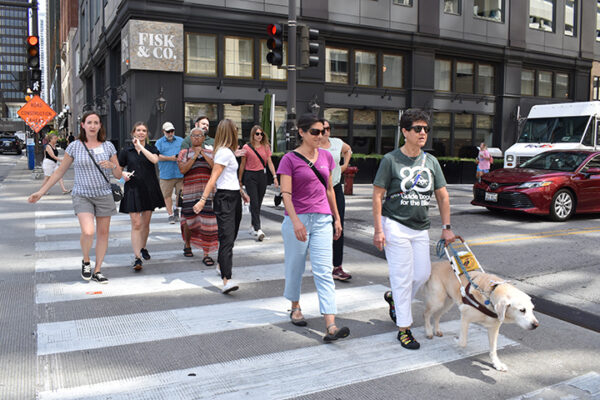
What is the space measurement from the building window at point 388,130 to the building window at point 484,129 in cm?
550

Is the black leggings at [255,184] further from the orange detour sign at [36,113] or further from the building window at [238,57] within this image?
the orange detour sign at [36,113]

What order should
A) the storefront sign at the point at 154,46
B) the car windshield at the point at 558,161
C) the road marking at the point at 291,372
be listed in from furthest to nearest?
the storefront sign at the point at 154,46
the car windshield at the point at 558,161
the road marking at the point at 291,372

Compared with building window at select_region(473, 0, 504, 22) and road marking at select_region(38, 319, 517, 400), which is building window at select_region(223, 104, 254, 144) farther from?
road marking at select_region(38, 319, 517, 400)

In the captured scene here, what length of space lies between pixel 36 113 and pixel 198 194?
17299 millimetres

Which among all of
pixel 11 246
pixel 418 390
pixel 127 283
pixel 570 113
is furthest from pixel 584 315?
pixel 570 113

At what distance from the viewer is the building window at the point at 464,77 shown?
91.6 ft

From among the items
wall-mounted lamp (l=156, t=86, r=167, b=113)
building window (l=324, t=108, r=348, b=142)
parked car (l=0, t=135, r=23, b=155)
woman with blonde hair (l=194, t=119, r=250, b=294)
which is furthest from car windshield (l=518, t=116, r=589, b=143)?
parked car (l=0, t=135, r=23, b=155)

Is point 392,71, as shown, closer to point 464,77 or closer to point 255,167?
point 464,77

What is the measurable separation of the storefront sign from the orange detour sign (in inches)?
156

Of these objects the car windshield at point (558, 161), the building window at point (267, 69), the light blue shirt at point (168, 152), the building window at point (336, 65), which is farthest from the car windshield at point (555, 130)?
the light blue shirt at point (168, 152)

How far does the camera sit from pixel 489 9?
28.1 m

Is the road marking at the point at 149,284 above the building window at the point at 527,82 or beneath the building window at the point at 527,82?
beneath

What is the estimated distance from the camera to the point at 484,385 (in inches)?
148

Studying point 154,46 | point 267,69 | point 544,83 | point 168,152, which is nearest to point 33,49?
point 154,46
